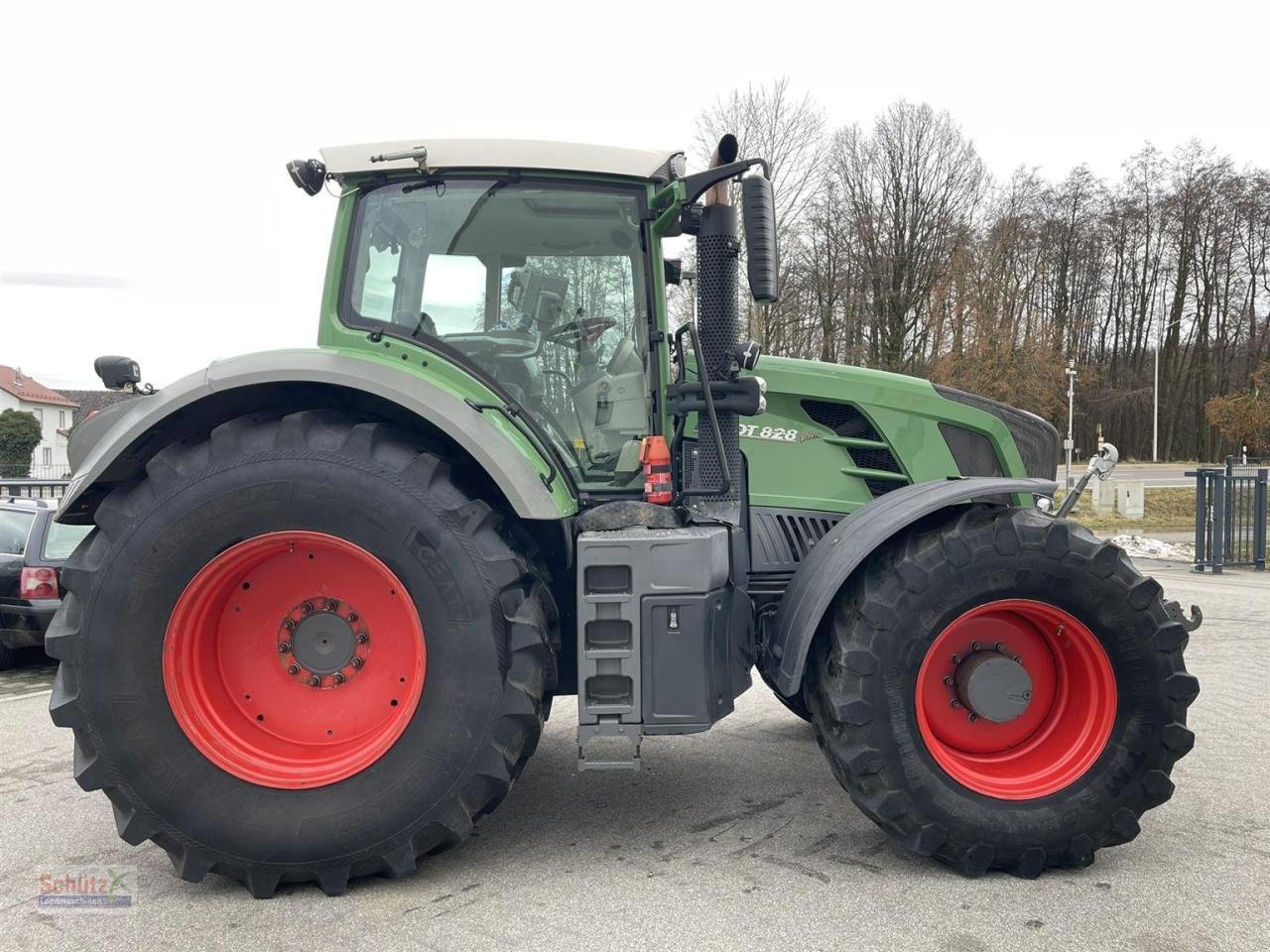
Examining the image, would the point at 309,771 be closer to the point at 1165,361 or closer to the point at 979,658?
the point at 979,658

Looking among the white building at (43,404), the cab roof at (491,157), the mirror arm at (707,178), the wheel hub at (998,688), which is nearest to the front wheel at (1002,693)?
the wheel hub at (998,688)

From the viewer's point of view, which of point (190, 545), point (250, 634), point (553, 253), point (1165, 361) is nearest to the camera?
point (190, 545)

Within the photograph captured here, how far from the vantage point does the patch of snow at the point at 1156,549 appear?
1528 cm

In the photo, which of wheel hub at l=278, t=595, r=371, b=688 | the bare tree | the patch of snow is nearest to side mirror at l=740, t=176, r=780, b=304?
wheel hub at l=278, t=595, r=371, b=688

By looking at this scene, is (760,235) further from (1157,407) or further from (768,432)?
(1157,407)

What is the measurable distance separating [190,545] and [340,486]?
1.70 feet

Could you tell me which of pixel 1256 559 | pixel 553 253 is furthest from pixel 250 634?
pixel 1256 559

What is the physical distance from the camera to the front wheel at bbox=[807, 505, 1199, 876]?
3049mm

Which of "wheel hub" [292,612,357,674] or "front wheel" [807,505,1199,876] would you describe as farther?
"wheel hub" [292,612,357,674]

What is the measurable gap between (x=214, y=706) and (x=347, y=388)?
1178 mm

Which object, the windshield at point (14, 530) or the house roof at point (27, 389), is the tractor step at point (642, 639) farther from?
the house roof at point (27, 389)

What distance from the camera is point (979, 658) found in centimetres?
328

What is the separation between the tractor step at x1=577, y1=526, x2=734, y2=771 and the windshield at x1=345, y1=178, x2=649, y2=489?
19.3 inches

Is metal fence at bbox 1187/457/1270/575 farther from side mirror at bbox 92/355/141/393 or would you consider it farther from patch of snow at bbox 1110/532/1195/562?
side mirror at bbox 92/355/141/393
